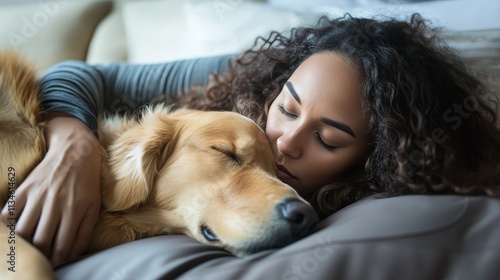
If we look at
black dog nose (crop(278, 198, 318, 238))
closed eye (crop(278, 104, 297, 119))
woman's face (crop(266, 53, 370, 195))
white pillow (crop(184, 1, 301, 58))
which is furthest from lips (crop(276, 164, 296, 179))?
white pillow (crop(184, 1, 301, 58))

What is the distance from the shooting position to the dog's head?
104cm

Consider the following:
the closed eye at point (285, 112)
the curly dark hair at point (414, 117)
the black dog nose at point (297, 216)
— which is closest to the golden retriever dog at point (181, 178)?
the black dog nose at point (297, 216)

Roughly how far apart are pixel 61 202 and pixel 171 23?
5.64 feet

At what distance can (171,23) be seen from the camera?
265 cm

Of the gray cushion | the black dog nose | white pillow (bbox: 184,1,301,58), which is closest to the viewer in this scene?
the gray cushion

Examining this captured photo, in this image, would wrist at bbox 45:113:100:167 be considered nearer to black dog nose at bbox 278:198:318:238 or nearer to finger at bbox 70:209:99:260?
finger at bbox 70:209:99:260

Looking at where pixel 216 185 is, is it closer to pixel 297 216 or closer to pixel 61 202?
pixel 297 216

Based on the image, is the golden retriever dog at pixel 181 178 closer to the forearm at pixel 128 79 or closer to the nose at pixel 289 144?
the nose at pixel 289 144

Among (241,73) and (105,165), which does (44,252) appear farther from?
(241,73)

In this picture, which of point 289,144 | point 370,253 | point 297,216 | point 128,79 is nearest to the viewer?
point 370,253

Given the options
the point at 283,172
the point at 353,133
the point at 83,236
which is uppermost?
the point at 353,133

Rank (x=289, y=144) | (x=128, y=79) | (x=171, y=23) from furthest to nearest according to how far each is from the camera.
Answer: (x=171, y=23)
(x=128, y=79)
(x=289, y=144)

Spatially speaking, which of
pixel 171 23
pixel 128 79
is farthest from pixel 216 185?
pixel 171 23

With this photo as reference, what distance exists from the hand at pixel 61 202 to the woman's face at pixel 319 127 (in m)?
0.48
